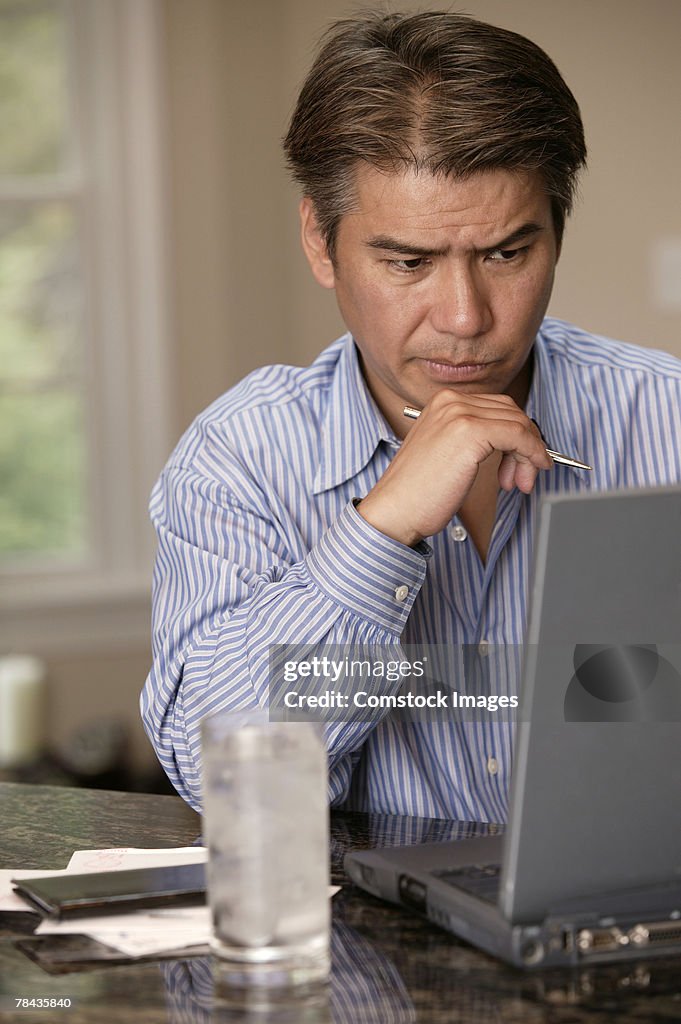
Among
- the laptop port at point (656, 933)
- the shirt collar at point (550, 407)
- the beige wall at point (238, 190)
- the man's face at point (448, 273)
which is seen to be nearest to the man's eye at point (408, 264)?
the man's face at point (448, 273)

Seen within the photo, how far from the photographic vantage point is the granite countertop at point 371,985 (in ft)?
2.51

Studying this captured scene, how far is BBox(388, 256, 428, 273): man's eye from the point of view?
1.45 metres

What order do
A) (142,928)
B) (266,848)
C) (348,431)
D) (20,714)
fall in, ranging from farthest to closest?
(20,714) < (348,431) < (142,928) < (266,848)

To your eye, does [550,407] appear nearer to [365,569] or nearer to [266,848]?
[365,569]

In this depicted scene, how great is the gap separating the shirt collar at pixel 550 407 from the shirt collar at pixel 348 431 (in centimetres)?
19

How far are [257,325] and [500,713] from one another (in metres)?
2.29

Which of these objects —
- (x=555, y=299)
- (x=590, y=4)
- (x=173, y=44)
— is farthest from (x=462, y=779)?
(x=173, y=44)

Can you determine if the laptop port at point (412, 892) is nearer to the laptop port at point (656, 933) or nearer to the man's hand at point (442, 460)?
the laptop port at point (656, 933)

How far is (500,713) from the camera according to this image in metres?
1.60

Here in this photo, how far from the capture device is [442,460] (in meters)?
1.26

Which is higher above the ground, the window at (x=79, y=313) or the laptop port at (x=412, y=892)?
the window at (x=79, y=313)

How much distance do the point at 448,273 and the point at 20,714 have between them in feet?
7.94

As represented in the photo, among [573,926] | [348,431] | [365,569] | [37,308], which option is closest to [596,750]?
[573,926]

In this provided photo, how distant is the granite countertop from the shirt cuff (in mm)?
349
